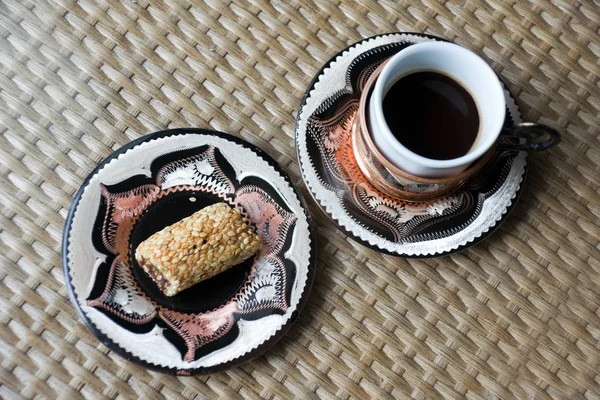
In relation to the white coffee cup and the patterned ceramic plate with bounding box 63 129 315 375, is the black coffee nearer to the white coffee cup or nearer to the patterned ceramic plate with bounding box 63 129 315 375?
the white coffee cup

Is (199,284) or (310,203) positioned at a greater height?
(310,203)

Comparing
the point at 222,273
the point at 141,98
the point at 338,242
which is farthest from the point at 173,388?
the point at 141,98

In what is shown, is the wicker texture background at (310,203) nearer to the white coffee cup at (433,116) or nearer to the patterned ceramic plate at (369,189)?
the patterned ceramic plate at (369,189)

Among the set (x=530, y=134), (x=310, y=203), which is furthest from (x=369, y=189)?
(x=530, y=134)

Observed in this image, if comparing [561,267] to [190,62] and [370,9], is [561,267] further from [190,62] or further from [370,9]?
[190,62]

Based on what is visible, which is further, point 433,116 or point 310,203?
point 310,203

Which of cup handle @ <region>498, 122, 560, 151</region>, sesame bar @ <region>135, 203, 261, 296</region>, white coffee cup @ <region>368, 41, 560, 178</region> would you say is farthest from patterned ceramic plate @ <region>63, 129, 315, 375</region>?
cup handle @ <region>498, 122, 560, 151</region>

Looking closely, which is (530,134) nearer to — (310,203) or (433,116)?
(433,116)
